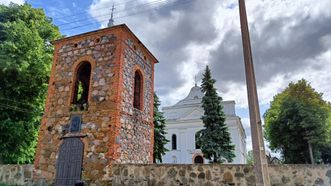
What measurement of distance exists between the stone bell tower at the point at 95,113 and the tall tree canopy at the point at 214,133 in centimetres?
906

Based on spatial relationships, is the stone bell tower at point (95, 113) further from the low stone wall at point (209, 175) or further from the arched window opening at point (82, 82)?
the low stone wall at point (209, 175)

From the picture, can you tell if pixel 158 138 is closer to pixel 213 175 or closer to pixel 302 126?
pixel 302 126

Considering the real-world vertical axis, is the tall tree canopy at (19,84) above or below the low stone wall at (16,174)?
above

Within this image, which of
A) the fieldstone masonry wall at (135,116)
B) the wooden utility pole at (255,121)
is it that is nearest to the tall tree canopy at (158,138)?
the fieldstone masonry wall at (135,116)

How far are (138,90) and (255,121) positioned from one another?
19.3 ft

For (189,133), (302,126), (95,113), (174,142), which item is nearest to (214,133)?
(302,126)

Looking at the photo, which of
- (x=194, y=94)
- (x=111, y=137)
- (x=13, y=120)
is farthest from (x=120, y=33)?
(x=194, y=94)

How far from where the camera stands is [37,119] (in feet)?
40.3

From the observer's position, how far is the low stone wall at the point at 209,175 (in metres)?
5.45

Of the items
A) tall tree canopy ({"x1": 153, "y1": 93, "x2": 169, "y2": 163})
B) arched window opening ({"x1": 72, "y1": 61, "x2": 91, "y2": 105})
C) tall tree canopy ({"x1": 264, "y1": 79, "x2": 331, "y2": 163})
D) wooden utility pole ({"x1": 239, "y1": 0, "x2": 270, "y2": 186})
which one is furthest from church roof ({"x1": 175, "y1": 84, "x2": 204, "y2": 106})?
wooden utility pole ({"x1": 239, "y1": 0, "x2": 270, "y2": 186})

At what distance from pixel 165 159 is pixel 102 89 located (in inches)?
907

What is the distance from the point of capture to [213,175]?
604cm

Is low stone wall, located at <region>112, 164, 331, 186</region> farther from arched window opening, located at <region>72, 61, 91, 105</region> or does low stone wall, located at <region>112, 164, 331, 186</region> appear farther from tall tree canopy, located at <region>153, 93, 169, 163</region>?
tall tree canopy, located at <region>153, 93, 169, 163</region>

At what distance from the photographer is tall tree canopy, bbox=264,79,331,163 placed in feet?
53.6
